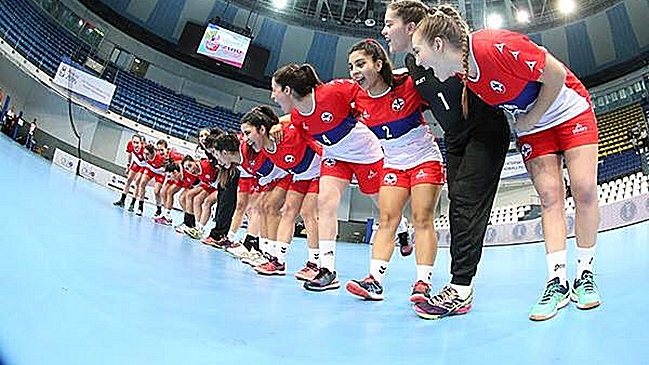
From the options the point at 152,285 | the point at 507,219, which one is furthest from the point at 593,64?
the point at 152,285

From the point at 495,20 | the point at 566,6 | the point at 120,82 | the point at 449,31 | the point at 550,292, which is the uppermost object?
the point at 566,6

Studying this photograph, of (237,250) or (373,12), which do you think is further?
(373,12)

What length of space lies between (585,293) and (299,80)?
1.94 m

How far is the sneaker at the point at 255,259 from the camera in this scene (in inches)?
156

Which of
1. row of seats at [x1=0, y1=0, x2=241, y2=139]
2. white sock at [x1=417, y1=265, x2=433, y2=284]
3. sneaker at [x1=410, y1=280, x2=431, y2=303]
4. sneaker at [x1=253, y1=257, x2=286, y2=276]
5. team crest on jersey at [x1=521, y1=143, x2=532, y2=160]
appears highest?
row of seats at [x1=0, y1=0, x2=241, y2=139]

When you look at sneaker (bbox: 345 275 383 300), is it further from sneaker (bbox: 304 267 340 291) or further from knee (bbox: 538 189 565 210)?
knee (bbox: 538 189 565 210)

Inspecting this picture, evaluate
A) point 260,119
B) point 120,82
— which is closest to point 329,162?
point 260,119

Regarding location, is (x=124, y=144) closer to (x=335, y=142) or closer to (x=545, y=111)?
(x=335, y=142)

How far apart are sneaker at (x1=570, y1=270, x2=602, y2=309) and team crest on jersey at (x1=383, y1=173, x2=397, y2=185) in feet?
3.32

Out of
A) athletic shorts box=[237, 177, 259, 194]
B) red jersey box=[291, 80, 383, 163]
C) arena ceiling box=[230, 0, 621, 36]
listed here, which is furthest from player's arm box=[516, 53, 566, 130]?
arena ceiling box=[230, 0, 621, 36]

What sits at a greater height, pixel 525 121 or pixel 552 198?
pixel 525 121

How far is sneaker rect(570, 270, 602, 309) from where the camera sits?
6.78 ft

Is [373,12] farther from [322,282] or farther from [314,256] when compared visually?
[322,282]

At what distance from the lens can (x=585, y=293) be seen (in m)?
2.12
